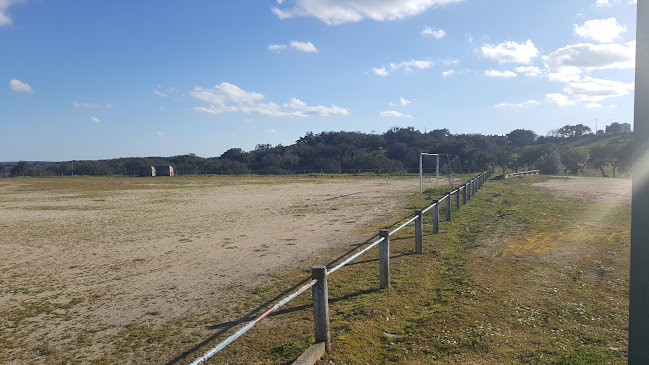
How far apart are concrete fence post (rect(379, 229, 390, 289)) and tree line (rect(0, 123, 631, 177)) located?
205 feet

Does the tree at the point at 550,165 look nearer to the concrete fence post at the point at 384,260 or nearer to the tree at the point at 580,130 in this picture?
the concrete fence post at the point at 384,260

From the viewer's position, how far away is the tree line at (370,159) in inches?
2633

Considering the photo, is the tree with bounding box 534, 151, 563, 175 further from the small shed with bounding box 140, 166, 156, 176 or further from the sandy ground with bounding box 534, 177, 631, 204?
the small shed with bounding box 140, 166, 156, 176

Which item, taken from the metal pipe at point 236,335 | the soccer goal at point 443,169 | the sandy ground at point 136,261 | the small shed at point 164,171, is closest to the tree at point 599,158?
the soccer goal at point 443,169

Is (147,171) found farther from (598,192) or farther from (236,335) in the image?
(236,335)

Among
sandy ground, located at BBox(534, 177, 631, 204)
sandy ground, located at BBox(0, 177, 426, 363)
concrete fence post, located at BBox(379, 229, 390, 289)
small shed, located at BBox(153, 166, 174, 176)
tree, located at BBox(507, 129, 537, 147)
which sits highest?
tree, located at BBox(507, 129, 537, 147)

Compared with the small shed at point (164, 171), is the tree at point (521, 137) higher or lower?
higher

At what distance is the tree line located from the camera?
66.9 meters

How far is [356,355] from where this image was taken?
4.46 metres

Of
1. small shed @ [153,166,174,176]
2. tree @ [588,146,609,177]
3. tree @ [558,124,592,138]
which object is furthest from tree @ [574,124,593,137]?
small shed @ [153,166,174,176]

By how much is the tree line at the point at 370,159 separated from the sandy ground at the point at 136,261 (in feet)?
186

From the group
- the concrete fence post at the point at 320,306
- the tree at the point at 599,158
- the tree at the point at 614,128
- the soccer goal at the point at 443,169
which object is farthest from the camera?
the tree at the point at 614,128

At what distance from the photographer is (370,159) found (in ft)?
266

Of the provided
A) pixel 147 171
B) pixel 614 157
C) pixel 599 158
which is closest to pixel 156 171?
pixel 147 171
